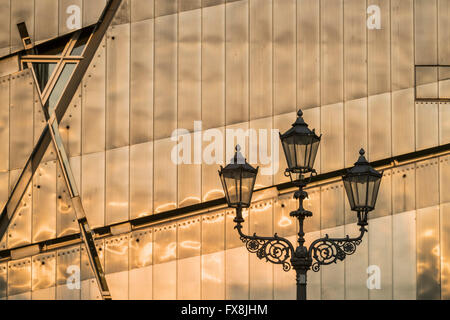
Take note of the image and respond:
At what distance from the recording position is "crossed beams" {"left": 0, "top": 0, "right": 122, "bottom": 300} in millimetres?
13289

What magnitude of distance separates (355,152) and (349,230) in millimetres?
1160

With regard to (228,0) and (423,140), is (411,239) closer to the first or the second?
(423,140)

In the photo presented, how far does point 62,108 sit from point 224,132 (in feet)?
8.02

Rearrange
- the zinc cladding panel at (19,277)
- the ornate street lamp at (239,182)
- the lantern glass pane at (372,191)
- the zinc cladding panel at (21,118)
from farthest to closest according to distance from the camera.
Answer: the zinc cladding panel at (21,118)
the zinc cladding panel at (19,277)
the lantern glass pane at (372,191)
the ornate street lamp at (239,182)

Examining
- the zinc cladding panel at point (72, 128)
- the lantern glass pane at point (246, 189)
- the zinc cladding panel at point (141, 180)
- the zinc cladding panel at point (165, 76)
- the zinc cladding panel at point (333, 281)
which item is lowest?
the zinc cladding panel at point (333, 281)

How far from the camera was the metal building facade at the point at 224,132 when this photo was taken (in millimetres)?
13211

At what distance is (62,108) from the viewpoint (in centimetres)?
1350

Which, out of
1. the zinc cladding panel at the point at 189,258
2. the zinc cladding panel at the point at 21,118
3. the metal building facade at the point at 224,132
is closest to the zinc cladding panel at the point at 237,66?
the metal building facade at the point at 224,132

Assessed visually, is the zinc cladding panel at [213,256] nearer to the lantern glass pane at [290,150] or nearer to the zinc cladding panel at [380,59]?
the zinc cladding panel at [380,59]

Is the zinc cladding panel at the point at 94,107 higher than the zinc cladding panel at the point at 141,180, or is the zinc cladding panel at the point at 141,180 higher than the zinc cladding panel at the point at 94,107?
the zinc cladding panel at the point at 94,107

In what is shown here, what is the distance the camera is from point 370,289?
13203 millimetres

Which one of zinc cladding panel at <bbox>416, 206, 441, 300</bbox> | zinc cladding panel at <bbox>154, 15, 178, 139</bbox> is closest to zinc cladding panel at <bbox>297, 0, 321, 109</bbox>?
zinc cladding panel at <bbox>154, 15, 178, 139</bbox>

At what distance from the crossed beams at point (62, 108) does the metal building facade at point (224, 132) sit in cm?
10

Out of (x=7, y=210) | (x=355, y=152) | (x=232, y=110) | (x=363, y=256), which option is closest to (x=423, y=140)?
(x=355, y=152)
